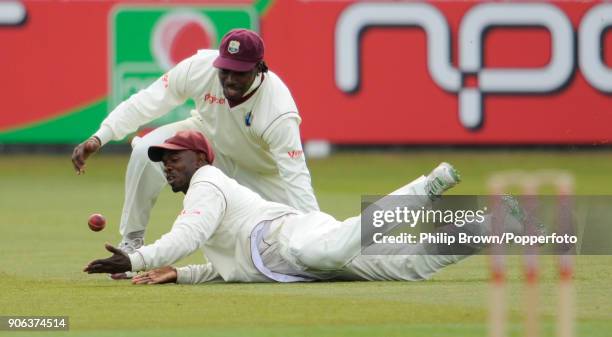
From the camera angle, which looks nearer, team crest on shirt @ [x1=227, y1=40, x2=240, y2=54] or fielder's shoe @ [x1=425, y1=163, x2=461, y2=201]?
fielder's shoe @ [x1=425, y1=163, x2=461, y2=201]

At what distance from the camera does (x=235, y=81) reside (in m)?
10.4

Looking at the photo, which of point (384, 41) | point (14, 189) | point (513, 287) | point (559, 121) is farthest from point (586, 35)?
point (513, 287)

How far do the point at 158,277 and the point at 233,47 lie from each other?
170 centimetres

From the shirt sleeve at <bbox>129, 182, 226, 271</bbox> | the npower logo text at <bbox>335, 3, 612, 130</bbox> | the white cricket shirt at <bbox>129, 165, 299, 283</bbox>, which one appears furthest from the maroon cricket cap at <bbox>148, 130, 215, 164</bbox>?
the npower logo text at <bbox>335, 3, 612, 130</bbox>

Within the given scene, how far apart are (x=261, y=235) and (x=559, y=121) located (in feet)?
43.5

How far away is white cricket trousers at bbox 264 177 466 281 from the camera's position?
9328mm

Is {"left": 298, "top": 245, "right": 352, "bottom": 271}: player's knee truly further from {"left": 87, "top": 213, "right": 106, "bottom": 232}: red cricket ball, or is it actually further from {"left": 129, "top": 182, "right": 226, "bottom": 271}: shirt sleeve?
{"left": 87, "top": 213, "right": 106, "bottom": 232}: red cricket ball

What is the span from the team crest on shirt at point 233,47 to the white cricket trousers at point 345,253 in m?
1.31

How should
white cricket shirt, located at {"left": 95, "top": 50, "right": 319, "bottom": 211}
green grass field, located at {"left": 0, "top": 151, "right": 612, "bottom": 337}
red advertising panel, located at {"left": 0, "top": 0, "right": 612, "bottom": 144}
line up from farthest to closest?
red advertising panel, located at {"left": 0, "top": 0, "right": 612, "bottom": 144} < white cricket shirt, located at {"left": 95, "top": 50, "right": 319, "bottom": 211} < green grass field, located at {"left": 0, "top": 151, "right": 612, "bottom": 337}

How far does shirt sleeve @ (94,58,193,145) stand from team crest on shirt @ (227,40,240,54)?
0.85 meters

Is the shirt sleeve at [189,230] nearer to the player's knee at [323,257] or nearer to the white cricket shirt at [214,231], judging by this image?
the white cricket shirt at [214,231]

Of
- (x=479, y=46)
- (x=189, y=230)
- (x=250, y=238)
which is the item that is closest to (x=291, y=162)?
(x=250, y=238)

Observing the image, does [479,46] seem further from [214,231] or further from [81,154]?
[214,231]

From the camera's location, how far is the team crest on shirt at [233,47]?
33.1 ft
